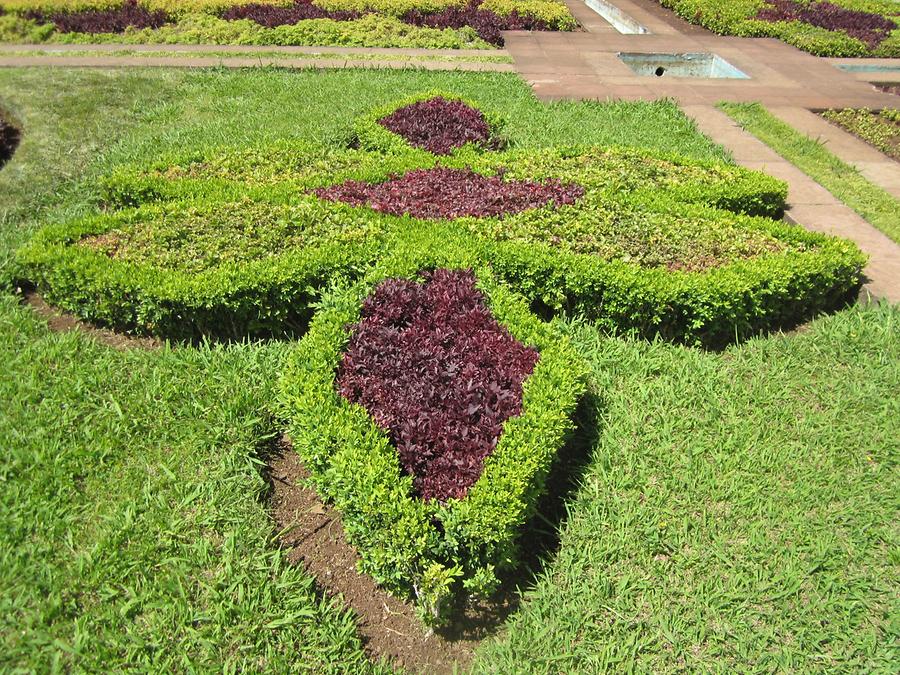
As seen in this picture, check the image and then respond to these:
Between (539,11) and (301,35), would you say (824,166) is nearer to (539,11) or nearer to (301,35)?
(539,11)

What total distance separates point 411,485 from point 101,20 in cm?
1375

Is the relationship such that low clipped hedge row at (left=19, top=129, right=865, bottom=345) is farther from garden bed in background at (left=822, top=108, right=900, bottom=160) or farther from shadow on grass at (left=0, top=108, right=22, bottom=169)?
garden bed in background at (left=822, top=108, right=900, bottom=160)

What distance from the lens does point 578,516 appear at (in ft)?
12.1

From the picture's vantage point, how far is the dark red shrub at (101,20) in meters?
12.7

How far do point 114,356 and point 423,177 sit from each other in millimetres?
3305

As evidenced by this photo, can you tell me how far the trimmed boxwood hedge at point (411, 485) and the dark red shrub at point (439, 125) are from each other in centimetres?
408

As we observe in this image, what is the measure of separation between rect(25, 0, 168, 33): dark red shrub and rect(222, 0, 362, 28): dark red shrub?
147 cm

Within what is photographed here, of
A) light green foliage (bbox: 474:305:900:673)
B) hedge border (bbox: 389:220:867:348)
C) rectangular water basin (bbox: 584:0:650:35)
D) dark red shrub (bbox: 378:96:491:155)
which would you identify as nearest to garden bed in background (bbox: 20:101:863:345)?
hedge border (bbox: 389:220:867:348)

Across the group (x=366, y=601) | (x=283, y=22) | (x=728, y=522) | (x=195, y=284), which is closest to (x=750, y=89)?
(x=283, y=22)

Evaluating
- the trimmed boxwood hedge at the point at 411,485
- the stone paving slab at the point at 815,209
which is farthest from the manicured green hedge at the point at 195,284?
the stone paving slab at the point at 815,209

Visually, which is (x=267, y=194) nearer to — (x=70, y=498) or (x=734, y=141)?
(x=70, y=498)

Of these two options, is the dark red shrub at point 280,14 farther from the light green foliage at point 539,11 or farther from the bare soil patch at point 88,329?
the bare soil patch at point 88,329

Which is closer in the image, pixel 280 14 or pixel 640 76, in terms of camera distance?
pixel 640 76

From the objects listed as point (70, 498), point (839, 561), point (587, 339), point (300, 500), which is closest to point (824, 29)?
point (587, 339)
